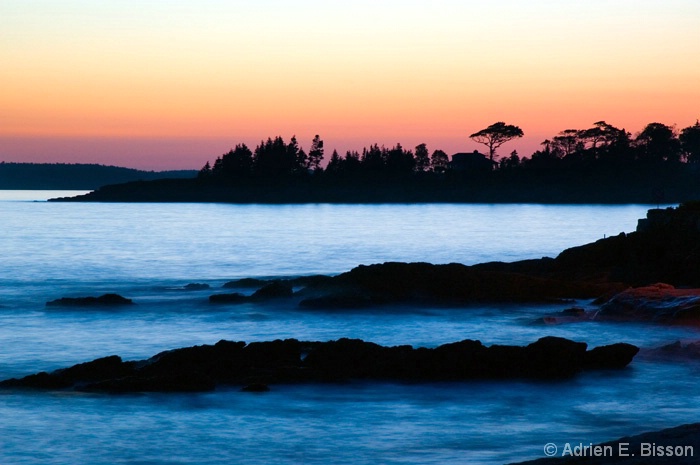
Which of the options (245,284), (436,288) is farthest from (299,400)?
(245,284)

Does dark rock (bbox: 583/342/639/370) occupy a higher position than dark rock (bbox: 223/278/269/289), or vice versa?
dark rock (bbox: 583/342/639/370)

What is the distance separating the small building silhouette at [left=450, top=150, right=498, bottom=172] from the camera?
189 meters

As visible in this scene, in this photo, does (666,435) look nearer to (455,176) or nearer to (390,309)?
(390,309)

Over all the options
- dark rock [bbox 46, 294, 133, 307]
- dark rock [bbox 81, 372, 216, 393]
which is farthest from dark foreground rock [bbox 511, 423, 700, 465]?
dark rock [bbox 46, 294, 133, 307]

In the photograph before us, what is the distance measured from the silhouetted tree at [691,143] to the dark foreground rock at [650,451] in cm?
18336

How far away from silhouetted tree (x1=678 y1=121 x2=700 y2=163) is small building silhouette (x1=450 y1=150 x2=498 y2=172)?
35024 mm

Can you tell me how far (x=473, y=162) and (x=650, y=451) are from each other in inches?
7209

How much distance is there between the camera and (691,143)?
7239 inches

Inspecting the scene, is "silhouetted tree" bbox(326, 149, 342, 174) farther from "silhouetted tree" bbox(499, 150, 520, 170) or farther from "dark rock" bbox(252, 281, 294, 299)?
"dark rock" bbox(252, 281, 294, 299)

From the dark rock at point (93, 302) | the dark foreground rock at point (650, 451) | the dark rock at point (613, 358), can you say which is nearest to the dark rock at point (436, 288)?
the dark rock at point (93, 302)

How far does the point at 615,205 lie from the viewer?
192 m

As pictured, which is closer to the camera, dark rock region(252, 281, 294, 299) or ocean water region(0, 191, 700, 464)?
ocean water region(0, 191, 700, 464)

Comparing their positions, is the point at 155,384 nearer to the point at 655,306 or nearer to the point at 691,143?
the point at 655,306

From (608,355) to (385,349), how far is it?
4267 millimetres
